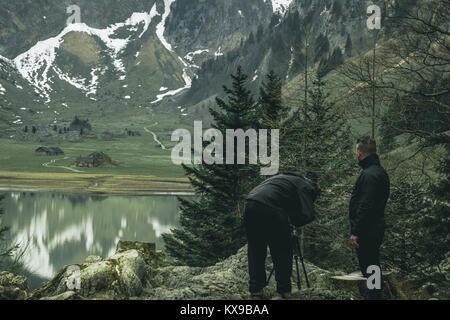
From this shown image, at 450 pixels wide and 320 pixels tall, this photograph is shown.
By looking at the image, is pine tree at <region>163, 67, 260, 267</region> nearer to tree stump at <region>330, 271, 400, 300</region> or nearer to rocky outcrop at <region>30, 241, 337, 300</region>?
rocky outcrop at <region>30, 241, 337, 300</region>

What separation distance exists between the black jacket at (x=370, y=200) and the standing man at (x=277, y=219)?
776 millimetres

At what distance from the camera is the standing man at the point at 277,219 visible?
23.6 feet

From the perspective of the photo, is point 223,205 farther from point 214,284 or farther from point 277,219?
point 277,219

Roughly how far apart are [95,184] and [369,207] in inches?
3197

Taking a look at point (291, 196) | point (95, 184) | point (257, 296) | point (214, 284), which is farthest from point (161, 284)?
point (95, 184)

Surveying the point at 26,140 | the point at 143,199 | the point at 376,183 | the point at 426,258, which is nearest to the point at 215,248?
the point at 426,258

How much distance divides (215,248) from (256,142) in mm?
5463

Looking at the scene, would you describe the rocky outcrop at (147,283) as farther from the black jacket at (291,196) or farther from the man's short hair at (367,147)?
the man's short hair at (367,147)

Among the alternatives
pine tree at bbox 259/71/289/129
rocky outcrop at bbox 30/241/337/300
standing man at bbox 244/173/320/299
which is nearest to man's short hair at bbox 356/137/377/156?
standing man at bbox 244/173/320/299

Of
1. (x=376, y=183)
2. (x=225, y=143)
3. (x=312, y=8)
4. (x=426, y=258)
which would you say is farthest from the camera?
→ (x=312, y=8)

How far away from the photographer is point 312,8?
18438cm

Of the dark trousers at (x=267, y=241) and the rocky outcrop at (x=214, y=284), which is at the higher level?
the dark trousers at (x=267, y=241)

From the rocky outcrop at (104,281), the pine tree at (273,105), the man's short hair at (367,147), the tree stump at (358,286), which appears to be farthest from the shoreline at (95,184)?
the man's short hair at (367,147)
